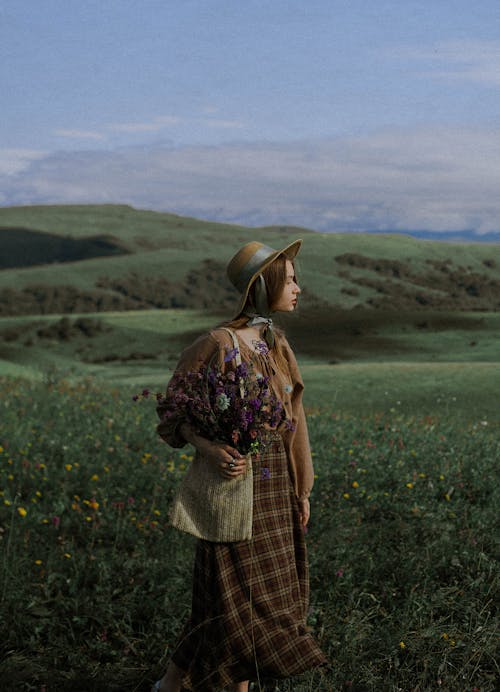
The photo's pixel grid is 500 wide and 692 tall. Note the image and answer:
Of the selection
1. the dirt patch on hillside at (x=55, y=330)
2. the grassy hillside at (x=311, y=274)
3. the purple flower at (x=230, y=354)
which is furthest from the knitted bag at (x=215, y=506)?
the grassy hillside at (x=311, y=274)

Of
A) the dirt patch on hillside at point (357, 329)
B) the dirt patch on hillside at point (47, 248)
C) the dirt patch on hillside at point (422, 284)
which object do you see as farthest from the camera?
the dirt patch on hillside at point (47, 248)

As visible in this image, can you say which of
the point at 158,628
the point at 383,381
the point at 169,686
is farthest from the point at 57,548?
the point at 383,381

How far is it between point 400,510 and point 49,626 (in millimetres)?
2834

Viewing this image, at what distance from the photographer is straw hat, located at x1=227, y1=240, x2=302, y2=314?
3635mm

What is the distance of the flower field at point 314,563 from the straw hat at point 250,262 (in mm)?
1951

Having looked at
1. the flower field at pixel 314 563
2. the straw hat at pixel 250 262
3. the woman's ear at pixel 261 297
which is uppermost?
the straw hat at pixel 250 262

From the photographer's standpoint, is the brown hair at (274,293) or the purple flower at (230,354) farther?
the brown hair at (274,293)

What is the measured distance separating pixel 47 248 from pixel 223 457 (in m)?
68.0

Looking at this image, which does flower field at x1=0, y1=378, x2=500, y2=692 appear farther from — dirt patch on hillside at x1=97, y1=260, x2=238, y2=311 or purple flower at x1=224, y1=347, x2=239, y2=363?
dirt patch on hillside at x1=97, y1=260, x2=238, y2=311

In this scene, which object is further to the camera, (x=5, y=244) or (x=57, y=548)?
(x=5, y=244)

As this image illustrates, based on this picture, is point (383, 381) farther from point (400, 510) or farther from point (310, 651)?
point (310, 651)

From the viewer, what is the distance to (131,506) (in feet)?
20.8

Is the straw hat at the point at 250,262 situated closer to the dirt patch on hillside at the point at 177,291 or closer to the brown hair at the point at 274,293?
the brown hair at the point at 274,293

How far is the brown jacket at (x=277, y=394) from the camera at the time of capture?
3.65 meters
